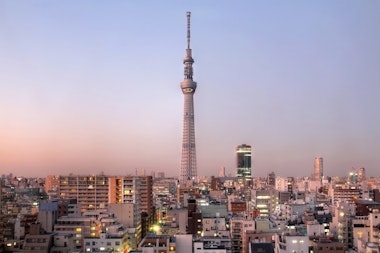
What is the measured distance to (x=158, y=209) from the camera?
36.1 meters

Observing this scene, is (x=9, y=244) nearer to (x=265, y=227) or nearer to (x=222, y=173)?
(x=265, y=227)

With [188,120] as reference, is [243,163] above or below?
below

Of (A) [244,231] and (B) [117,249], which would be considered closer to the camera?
(B) [117,249]

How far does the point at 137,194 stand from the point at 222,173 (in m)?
72.5

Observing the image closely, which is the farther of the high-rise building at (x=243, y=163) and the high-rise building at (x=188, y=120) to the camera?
Answer: the high-rise building at (x=243, y=163)

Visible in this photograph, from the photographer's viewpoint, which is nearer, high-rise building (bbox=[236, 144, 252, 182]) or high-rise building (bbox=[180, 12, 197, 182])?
high-rise building (bbox=[180, 12, 197, 182])

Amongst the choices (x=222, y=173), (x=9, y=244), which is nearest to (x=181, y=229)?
(x=9, y=244)

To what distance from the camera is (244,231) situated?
21.4 meters

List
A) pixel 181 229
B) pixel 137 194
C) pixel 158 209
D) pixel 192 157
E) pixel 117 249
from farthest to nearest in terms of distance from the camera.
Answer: pixel 192 157 < pixel 158 209 < pixel 137 194 < pixel 181 229 < pixel 117 249

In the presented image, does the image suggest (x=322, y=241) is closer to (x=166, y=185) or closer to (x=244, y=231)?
(x=244, y=231)

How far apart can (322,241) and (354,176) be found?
56.9 meters

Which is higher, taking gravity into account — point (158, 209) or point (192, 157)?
point (192, 157)

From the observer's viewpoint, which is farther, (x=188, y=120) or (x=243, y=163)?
(x=243, y=163)

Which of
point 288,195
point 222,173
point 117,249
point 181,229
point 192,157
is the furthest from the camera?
point 222,173
